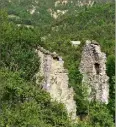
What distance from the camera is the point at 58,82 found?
1030 inches

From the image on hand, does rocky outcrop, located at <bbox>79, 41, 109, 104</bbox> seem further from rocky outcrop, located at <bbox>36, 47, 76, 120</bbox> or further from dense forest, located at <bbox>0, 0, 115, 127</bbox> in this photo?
rocky outcrop, located at <bbox>36, 47, 76, 120</bbox>

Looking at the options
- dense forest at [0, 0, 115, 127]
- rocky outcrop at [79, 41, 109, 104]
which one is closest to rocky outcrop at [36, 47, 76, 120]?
dense forest at [0, 0, 115, 127]

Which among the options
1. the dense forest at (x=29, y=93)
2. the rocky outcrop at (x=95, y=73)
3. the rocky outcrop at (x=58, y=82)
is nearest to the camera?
the dense forest at (x=29, y=93)

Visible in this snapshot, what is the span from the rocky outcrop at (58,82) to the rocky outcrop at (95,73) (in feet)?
8.23

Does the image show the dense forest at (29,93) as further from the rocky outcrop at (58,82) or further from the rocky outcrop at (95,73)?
the rocky outcrop at (58,82)

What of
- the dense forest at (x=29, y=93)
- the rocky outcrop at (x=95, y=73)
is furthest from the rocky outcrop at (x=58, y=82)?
the rocky outcrop at (x=95, y=73)

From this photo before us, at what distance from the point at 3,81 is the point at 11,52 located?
4.16 metres

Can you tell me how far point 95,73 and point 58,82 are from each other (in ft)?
11.6

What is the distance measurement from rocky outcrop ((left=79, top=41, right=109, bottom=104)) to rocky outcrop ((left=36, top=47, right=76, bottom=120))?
251cm

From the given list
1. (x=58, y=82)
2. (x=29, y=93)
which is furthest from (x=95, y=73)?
(x=29, y=93)

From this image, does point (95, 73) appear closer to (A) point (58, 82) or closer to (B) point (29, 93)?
(A) point (58, 82)

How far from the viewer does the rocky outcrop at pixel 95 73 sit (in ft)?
93.2

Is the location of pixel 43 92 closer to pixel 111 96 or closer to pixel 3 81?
pixel 3 81

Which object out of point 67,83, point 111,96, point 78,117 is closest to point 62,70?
point 67,83
